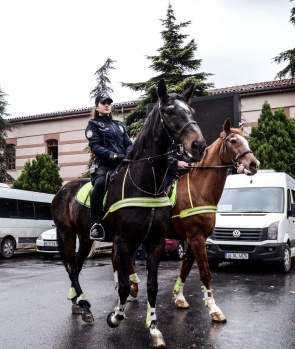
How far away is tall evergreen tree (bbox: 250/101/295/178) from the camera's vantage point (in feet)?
64.5

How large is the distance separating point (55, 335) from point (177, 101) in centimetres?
314

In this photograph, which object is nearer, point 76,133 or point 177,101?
point 177,101

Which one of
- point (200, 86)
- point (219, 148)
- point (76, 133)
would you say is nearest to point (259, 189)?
point (219, 148)

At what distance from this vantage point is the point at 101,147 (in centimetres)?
580

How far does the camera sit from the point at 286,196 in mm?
11914

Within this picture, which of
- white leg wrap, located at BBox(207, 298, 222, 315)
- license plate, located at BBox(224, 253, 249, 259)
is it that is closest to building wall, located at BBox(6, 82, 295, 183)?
license plate, located at BBox(224, 253, 249, 259)

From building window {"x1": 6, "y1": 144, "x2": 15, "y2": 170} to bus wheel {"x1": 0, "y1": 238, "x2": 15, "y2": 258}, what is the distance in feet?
56.3

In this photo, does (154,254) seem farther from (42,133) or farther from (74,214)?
(42,133)

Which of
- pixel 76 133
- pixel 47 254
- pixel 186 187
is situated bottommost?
pixel 47 254

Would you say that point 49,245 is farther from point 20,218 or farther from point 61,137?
point 61,137

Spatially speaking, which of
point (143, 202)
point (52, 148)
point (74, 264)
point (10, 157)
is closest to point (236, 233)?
point (74, 264)

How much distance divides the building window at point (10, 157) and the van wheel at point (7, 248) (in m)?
17.2

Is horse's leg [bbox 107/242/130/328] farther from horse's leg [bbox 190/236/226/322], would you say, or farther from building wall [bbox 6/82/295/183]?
building wall [bbox 6/82/295/183]

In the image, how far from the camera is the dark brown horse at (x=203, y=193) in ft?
22.2
